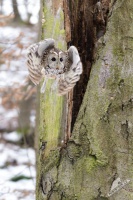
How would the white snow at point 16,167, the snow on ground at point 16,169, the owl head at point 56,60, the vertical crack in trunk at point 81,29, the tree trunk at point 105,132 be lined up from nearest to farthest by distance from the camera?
1. the owl head at point 56,60
2. the tree trunk at point 105,132
3. the vertical crack in trunk at point 81,29
4. the snow on ground at point 16,169
5. the white snow at point 16,167

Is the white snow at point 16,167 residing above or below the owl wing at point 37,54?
below

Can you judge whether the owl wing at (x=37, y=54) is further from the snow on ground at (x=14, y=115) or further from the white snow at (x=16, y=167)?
the white snow at (x=16, y=167)

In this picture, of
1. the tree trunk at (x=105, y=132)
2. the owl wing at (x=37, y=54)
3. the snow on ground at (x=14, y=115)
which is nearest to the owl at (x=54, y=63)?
the owl wing at (x=37, y=54)

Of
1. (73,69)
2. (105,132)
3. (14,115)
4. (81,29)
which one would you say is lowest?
(14,115)

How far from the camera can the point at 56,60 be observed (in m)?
1.00

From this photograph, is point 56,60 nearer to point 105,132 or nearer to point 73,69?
point 73,69

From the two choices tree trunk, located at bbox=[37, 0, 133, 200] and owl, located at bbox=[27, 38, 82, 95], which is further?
tree trunk, located at bbox=[37, 0, 133, 200]

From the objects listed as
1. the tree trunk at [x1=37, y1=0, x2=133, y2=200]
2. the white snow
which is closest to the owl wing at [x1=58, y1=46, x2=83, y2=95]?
the tree trunk at [x1=37, y1=0, x2=133, y2=200]

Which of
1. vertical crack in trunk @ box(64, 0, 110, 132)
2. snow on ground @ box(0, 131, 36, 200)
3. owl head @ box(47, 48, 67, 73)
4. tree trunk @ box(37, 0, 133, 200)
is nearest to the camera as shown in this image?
owl head @ box(47, 48, 67, 73)

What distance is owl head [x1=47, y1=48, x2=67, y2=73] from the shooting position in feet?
3.25

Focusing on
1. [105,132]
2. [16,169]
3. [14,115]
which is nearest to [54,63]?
[105,132]

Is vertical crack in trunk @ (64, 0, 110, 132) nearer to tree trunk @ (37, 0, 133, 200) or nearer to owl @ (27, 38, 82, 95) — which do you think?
tree trunk @ (37, 0, 133, 200)

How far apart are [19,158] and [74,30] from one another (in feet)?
10.9

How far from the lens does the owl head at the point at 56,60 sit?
0.99 meters
